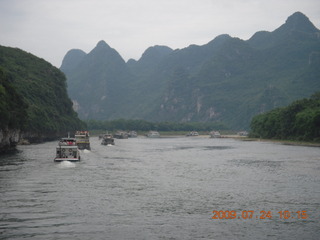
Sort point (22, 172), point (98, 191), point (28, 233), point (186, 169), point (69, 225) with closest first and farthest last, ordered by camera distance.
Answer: point (28, 233) < point (69, 225) < point (98, 191) < point (22, 172) < point (186, 169)

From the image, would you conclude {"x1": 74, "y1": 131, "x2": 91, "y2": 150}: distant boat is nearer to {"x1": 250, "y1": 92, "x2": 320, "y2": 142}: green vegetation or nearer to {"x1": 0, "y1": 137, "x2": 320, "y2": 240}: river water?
{"x1": 0, "y1": 137, "x2": 320, "y2": 240}: river water

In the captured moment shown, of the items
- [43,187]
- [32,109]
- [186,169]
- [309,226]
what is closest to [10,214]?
[43,187]

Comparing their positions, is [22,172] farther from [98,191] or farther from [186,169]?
[186,169]

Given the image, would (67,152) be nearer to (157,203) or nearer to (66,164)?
(66,164)

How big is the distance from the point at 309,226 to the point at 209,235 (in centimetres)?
852

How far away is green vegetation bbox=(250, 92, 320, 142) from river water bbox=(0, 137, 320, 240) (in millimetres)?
78780

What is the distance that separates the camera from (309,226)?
32969mm

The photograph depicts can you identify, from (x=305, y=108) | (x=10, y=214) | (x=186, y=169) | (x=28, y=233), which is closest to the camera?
(x=28, y=233)
